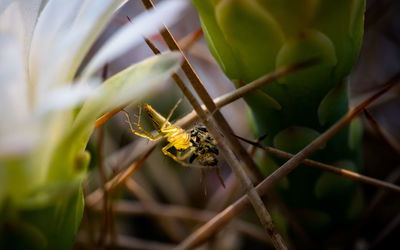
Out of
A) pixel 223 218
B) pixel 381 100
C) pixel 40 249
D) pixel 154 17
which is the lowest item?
pixel 381 100

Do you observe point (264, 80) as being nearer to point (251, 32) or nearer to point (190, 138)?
point (251, 32)

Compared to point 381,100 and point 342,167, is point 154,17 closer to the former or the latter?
point 342,167

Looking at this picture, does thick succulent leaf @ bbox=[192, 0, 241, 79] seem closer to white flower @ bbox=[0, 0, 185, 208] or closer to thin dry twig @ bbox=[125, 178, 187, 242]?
white flower @ bbox=[0, 0, 185, 208]

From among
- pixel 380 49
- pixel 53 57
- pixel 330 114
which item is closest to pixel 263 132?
pixel 330 114

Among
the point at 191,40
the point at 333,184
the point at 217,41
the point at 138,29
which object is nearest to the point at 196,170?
the point at 191,40

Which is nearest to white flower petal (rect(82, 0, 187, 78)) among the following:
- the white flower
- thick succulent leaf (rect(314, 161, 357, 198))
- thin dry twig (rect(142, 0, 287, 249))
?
the white flower

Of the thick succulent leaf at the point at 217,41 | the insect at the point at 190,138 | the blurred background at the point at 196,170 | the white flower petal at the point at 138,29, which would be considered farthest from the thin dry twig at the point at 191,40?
the white flower petal at the point at 138,29
